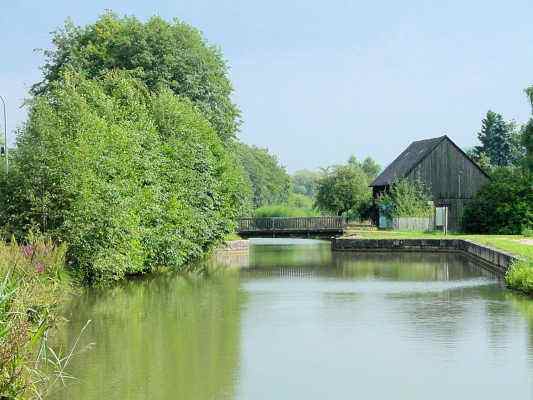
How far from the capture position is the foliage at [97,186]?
2748cm

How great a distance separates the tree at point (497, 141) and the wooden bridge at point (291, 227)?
1572 inches

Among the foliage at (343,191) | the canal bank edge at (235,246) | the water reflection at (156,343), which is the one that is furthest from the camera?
the foliage at (343,191)

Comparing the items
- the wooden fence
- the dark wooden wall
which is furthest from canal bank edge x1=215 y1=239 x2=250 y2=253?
the dark wooden wall

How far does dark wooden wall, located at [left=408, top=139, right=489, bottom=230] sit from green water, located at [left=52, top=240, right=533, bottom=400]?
3042 cm

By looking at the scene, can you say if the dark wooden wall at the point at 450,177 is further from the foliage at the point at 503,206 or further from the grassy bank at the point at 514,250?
the grassy bank at the point at 514,250

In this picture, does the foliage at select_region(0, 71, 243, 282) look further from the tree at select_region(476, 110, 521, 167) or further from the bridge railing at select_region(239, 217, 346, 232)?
the tree at select_region(476, 110, 521, 167)

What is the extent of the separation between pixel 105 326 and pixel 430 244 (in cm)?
3249

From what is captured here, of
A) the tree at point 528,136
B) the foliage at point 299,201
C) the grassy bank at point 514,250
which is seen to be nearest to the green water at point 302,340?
the grassy bank at point 514,250

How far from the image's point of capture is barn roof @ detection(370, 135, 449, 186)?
6337 centimetres

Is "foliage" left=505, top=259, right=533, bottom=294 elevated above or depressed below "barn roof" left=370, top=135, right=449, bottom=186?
below

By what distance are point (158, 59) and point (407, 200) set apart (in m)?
20.9

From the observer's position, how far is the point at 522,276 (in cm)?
2767

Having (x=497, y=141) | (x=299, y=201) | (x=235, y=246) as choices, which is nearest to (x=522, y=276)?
(x=235, y=246)

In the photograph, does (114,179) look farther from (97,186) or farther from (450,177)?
(450,177)
